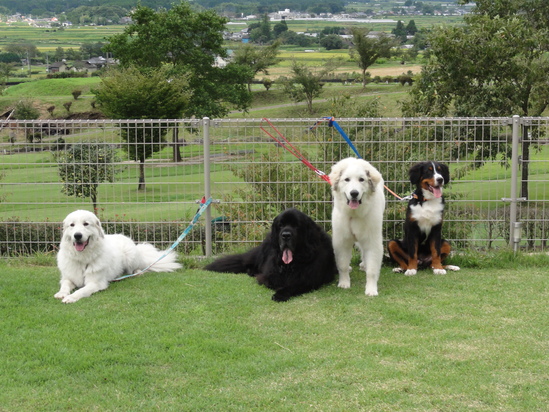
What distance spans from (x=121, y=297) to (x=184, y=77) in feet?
124

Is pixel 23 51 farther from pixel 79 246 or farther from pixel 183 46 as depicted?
pixel 79 246

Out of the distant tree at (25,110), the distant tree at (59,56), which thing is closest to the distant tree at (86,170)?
the distant tree at (25,110)

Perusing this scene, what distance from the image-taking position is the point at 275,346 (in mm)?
5203

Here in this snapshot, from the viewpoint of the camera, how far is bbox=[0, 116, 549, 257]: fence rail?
8227 millimetres

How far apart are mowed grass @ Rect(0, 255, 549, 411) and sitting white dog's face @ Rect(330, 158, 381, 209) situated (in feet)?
3.42

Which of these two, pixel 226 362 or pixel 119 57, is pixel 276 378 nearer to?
pixel 226 362

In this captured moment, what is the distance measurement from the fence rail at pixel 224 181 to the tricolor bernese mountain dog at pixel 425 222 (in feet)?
2.33

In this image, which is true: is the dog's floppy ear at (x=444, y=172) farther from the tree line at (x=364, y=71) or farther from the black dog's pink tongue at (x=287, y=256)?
the black dog's pink tongue at (x=287, y=256)

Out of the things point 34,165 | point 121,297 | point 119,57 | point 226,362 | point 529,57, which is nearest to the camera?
point 226,362

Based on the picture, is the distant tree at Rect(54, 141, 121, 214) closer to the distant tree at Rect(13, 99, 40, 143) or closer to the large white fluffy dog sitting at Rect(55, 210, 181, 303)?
the large white fluffy dog sitting at Rect(55, 210, 181, 303)

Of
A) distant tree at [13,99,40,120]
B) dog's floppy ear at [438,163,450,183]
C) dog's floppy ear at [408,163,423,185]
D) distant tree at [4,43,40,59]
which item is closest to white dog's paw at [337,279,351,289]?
dog's floppy ear at [408,163,423,185]

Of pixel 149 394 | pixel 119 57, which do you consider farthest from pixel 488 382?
pixel 119 57

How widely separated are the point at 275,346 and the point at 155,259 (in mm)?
3019

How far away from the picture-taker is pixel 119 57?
165ft
